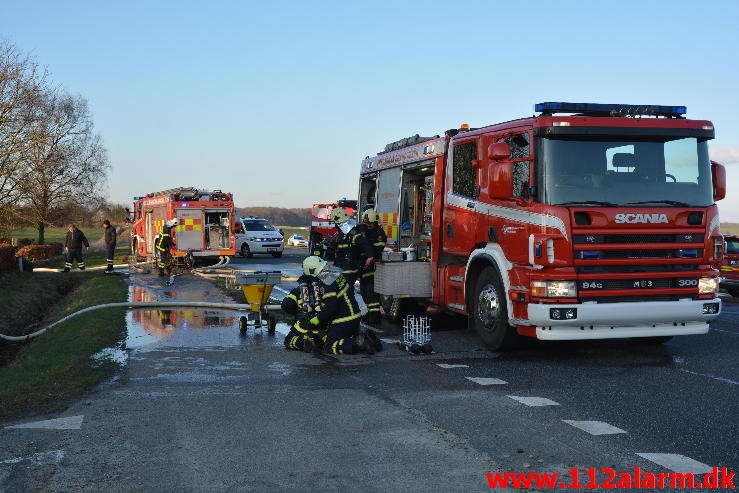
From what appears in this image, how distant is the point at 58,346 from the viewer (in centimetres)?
1144

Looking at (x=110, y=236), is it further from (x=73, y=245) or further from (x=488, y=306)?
(x=488, y=306)

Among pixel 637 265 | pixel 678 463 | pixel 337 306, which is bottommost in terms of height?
pixel 678 463

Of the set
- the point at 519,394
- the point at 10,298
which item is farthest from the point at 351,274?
the point at 10,298

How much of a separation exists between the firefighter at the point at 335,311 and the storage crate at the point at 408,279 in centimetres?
195

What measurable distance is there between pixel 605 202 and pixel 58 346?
26.2 ft

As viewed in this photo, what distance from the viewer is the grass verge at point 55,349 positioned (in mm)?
7551

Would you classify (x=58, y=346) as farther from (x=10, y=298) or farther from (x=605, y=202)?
(x=10, y=298)

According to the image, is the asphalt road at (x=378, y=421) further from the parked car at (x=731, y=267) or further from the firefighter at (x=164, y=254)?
the firefighter at (x=164, y=254)

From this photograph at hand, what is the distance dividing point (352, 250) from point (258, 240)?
75.3ft

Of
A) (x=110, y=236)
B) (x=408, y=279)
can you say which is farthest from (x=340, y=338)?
(x=110, y=236)

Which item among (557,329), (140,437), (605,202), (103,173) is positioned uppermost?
(103,173)

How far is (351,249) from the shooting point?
1219 centimetres

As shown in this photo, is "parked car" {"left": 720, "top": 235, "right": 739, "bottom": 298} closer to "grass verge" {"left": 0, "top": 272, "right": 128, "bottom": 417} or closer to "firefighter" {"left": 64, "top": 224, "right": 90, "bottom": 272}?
"grass verge" {"left": 0, "top": 272, "right": 128, "bottom": 417}

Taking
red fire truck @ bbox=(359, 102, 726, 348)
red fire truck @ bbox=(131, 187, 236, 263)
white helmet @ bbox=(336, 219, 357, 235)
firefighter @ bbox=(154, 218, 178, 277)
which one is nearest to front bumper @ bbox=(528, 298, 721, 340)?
red fire truck @ bbox=(359, 102, 726, 348)
